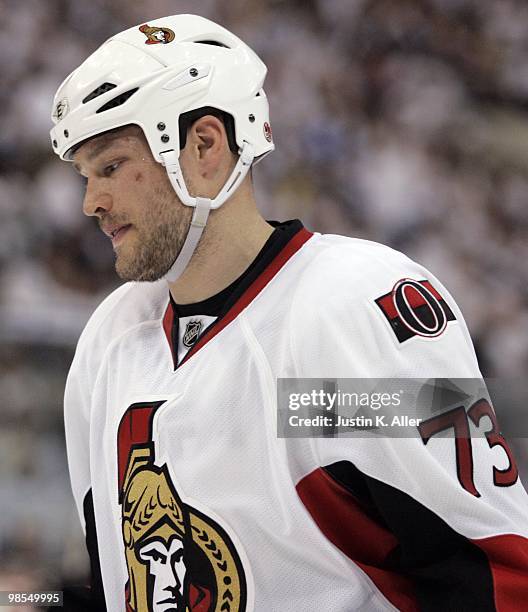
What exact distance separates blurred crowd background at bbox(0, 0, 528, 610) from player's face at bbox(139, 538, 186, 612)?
3.99 ft

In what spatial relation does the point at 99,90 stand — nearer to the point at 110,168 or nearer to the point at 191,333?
the point at 110,168

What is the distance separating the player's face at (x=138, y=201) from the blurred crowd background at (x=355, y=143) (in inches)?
45.2

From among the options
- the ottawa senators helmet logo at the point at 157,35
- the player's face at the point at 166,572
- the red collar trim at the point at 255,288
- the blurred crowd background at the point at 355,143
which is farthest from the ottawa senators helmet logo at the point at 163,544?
the blurred crowd background at the point at 355,143

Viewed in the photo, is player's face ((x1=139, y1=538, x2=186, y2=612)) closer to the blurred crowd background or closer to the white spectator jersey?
the white spectator jersey

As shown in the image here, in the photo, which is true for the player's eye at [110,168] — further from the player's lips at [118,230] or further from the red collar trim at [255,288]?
the red collar trim at [255,288]

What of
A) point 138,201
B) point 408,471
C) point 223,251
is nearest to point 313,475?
point 408,471

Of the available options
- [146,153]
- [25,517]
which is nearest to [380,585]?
[146,153]

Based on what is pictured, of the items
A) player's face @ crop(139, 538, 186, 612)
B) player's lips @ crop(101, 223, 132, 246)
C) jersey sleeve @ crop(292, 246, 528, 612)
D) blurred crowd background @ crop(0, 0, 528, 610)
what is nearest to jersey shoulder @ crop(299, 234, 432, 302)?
jersey sleeve @ crop(292, 246, 528, 612)

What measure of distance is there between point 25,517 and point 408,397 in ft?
4.54

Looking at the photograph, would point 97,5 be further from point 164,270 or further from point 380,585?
point 380,585

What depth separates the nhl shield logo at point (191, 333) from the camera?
123 cm

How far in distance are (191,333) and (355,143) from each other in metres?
1.48

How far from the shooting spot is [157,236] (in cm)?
121

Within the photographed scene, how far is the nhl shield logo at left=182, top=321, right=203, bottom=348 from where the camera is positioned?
4.02 feet
